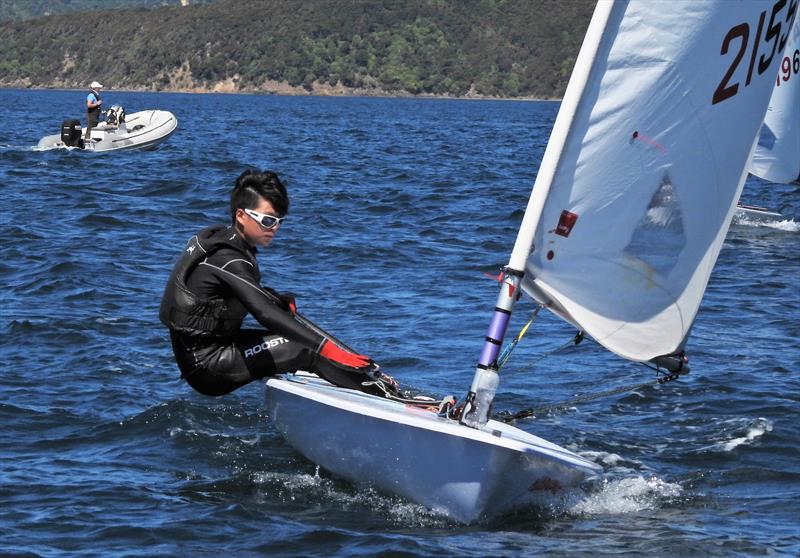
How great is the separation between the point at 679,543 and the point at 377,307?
620cm

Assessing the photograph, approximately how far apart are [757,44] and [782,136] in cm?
1506

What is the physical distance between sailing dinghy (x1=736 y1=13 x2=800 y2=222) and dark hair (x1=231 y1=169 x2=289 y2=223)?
1447cm

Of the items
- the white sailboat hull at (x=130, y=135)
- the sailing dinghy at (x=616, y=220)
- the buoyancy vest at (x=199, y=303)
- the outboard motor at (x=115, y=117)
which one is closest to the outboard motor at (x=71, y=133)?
the white sailboat hull at (x=130, y=135)

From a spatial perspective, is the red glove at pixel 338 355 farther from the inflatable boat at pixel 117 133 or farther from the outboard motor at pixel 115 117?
the outboard motor at pixel 115 117

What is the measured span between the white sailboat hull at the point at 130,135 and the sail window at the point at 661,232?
82.8ft

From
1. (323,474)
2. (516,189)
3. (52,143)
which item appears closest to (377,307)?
(323,474)

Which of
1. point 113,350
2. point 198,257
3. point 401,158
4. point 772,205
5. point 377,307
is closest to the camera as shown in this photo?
point 198,257

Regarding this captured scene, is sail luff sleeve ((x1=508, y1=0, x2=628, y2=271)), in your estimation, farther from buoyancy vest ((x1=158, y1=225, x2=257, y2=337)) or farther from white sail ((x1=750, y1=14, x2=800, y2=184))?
white sail ((x1=750, y1=14, x2=800, y2=184))

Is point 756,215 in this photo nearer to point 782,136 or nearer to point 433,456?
point 782,136

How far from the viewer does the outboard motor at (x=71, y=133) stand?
29609 millimetres

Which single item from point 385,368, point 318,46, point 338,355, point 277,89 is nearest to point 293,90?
point 277,89

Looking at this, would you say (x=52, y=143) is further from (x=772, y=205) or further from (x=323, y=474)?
(x=323, y=474)

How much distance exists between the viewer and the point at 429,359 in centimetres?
1022

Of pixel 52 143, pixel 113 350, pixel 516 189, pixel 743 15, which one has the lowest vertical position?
pixel 52 143
